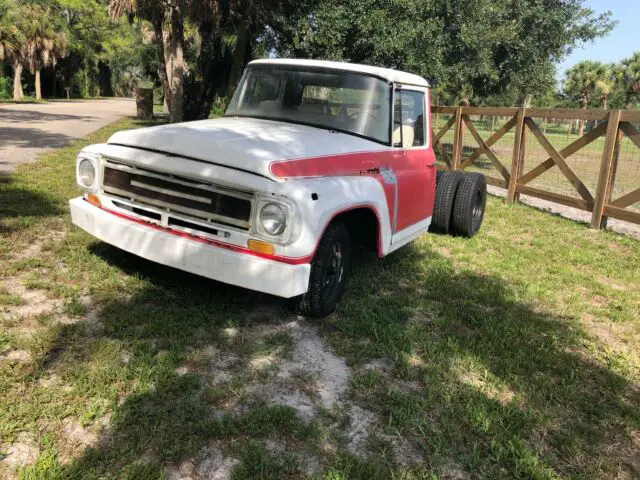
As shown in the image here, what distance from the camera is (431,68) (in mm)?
12188

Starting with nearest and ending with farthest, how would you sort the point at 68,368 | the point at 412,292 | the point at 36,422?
1. the point at 36,422
2. the point at 68,368
3. the point at 412,292

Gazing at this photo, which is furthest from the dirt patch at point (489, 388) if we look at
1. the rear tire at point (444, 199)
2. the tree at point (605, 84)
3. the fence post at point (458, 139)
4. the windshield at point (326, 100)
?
the tree at point (605, 84)

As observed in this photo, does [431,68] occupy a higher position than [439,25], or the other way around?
[439,25]

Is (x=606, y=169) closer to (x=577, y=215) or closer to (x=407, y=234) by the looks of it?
(x=577, y=215)

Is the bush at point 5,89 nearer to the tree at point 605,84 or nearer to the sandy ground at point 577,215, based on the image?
the sandy ground at point 577,215

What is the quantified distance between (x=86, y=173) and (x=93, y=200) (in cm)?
21

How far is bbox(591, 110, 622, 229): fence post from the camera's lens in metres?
7.46

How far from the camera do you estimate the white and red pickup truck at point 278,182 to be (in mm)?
3121

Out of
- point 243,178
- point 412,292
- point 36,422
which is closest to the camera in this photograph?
point 36,422

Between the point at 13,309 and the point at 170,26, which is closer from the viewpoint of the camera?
the point at 13,309

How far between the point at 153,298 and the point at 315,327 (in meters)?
1.20

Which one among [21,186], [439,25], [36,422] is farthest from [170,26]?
[36,422]

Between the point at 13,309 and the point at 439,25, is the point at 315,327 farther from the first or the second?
the point at 439,25

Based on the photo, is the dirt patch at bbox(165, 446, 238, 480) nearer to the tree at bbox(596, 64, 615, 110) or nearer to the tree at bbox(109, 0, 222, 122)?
the tree at bbox(109, 0, 222, 122)
